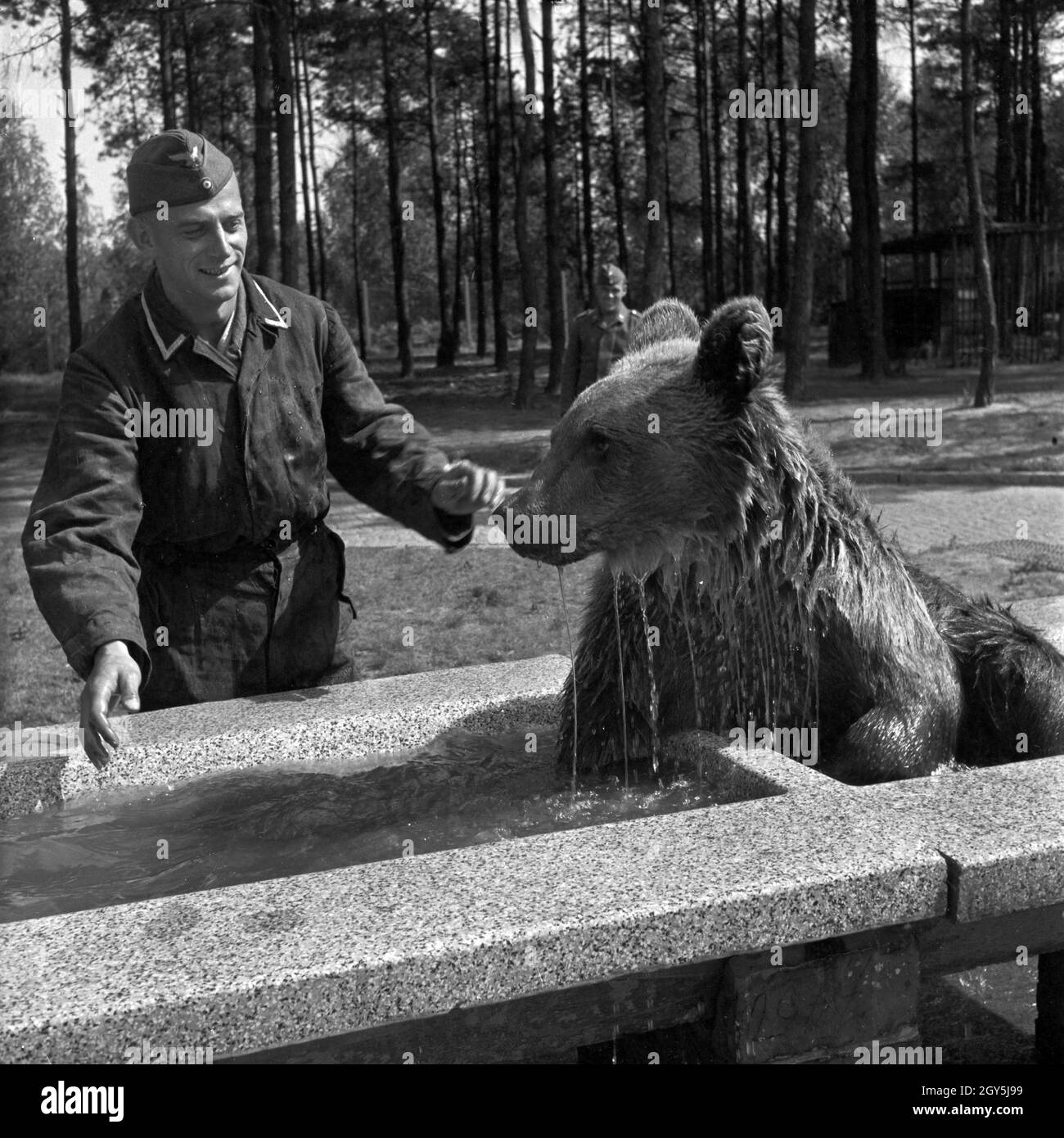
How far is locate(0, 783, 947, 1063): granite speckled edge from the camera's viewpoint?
2.34 metres

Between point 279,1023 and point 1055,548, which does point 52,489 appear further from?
point 1055,548

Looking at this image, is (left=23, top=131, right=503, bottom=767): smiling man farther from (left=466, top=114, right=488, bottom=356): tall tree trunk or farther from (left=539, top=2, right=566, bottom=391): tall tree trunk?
(left=466, top=114, right=488, bottom=356): tall tree trunk

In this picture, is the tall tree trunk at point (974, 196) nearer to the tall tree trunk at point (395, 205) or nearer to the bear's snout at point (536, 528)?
the tall tree trunk at point (395, 205)

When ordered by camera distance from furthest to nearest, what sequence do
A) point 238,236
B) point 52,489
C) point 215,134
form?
point 215,134, point 238,236, point 52,489

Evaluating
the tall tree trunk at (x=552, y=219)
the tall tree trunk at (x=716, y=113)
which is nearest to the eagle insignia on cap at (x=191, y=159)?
the tall tree trunk at (x=552, y=219)

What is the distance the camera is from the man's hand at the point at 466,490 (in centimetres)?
396

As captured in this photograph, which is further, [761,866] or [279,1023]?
[761,866]

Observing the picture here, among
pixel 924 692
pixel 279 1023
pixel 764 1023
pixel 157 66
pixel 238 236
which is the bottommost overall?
pixel 764 1023

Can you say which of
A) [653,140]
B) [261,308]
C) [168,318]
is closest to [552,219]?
[653,140]

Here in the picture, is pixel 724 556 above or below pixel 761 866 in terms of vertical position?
above

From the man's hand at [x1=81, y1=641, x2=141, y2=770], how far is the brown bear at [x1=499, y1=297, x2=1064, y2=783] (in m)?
1.07

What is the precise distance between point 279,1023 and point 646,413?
6.52 ft

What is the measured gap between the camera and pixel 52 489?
3.66 metres
